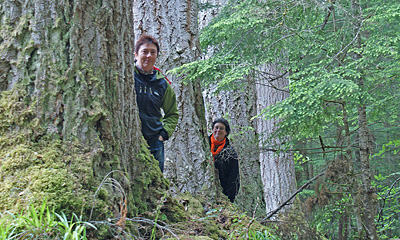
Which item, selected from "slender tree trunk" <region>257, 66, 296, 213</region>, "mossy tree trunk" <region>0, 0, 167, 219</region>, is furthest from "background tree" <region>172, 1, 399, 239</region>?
"mossy tree trunk" <region>0, 0, 167, 219</region>

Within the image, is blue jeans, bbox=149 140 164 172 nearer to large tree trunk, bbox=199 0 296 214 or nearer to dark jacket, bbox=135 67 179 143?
dark jacket, bbox=135 67 179 143

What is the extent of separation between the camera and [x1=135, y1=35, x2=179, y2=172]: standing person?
416cm

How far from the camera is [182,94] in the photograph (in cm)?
498

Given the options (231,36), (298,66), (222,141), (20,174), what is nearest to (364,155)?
(298,66)

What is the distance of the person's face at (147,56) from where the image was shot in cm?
416

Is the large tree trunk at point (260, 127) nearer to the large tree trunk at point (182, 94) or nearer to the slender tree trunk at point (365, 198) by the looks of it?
the large tree trunk at point (182, 94)

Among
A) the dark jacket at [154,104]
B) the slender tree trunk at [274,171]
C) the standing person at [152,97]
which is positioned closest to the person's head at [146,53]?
the standing person at [152,97]

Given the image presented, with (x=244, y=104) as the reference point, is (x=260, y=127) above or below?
below

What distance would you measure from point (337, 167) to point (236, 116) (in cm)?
384

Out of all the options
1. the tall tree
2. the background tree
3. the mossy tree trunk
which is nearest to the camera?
the mossy tree trunk

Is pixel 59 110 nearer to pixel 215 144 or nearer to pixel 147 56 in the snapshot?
pixel 147 56

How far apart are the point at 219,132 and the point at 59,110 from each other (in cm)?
411

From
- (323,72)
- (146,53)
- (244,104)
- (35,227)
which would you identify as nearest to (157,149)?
(146,53)

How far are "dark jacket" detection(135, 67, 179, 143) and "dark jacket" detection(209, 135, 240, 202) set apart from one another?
1883 millimetres
